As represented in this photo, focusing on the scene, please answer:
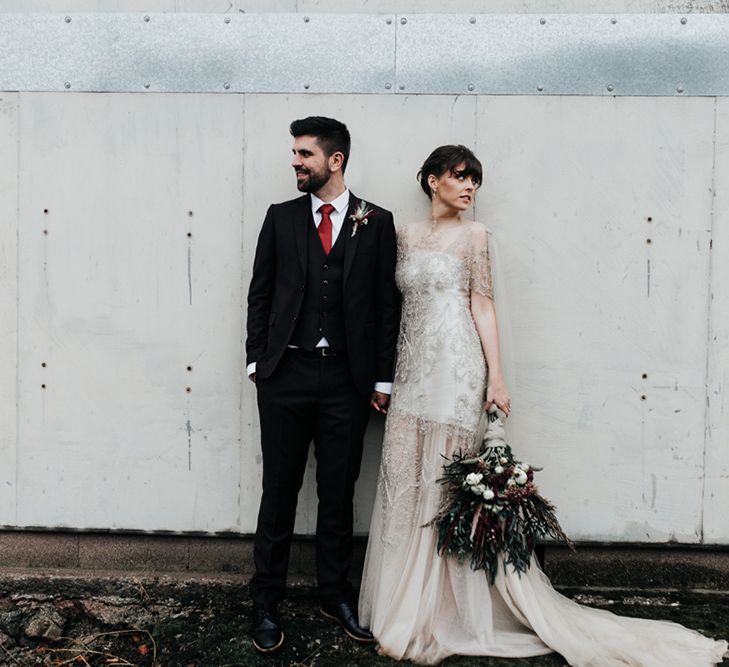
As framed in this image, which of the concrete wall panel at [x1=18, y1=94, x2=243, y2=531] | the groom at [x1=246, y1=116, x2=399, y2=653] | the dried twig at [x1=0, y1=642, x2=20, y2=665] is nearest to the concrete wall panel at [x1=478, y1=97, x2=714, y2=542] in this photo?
the groom at [x1=246, y1=116, x2=399, y2=653]

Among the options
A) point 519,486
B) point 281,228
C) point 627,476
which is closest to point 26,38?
point 281,228

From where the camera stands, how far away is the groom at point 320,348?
2.87m

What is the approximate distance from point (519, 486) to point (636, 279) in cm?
112

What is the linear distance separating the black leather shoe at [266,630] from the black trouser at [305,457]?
0.04 m

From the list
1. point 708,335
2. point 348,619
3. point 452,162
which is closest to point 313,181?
point 452,162

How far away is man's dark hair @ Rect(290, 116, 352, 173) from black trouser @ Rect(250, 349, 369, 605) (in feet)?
2.75

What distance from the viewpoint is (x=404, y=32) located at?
10.5 ft

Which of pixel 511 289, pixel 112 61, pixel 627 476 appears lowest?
pixel 627 476

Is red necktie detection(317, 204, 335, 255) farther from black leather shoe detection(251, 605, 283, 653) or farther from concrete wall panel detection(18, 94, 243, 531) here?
black leather shoe detection(251, 605, 283, 653)

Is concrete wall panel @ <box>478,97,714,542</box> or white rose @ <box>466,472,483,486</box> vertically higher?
concrete wall panel @ <box>478,97,714,542</box>

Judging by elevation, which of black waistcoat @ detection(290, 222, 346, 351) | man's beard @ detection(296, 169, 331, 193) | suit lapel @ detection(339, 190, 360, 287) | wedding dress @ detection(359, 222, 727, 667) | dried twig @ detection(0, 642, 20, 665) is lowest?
dried twig @ detection(0, 642, 20, 665)

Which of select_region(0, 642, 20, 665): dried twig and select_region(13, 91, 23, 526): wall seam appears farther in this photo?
select_region(13, 91, 23, 526): wall seam

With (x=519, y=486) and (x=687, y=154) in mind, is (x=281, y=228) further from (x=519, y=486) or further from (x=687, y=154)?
(x=687, y=154)

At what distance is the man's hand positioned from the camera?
299cm
